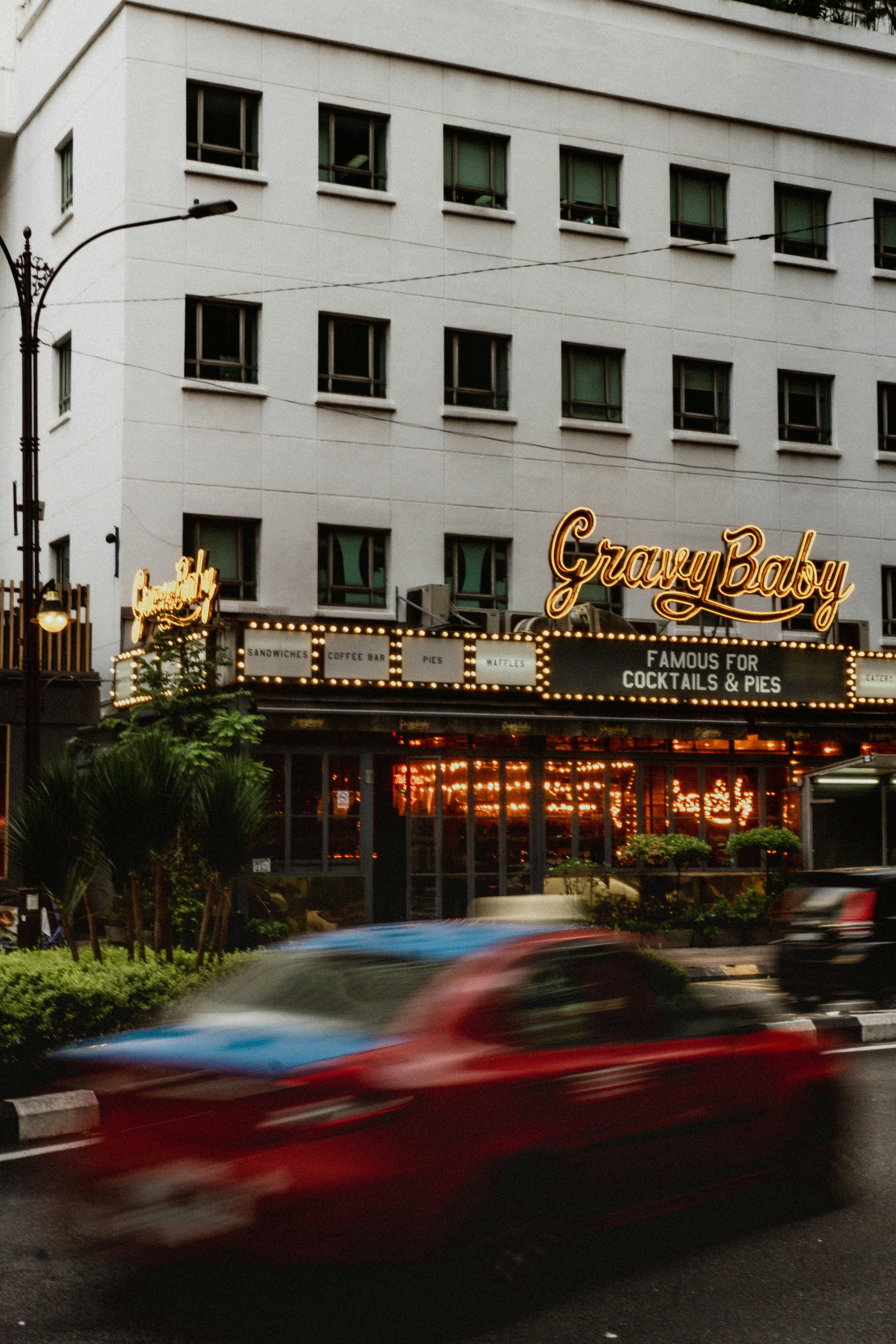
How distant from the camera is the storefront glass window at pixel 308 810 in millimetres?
21031

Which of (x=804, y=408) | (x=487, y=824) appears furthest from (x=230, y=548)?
(x=804, y=408)

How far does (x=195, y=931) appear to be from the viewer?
61.9 ft

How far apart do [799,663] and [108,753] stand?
→ 47.7 feet

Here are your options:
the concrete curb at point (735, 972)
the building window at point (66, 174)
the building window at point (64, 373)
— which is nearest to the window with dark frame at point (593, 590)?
the concrete curb at point (735, 972)

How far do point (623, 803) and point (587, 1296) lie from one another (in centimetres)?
1736

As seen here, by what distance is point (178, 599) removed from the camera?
20.2 m

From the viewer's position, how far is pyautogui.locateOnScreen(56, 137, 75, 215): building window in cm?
2503

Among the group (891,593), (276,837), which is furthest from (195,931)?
(891,593)

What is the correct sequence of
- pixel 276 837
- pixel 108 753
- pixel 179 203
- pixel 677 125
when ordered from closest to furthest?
pixel 108 753 → pixel 276 837 → pixel 179 203 → pixel 677 125

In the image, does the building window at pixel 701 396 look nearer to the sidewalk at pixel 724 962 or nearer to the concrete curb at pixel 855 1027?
the sidewalk at pixel 724 962

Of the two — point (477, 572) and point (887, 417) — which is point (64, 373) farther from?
point (887, 417)

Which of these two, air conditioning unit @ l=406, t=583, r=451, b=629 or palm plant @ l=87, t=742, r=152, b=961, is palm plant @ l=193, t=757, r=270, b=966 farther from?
air conditioning unit @ l=406, t=583, r=451, b=629

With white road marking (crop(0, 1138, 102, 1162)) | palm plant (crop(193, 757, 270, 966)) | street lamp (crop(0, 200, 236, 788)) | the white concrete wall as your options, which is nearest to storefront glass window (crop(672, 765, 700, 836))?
the white concrete wall

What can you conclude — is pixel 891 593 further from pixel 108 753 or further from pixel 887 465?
pixel 108 753
